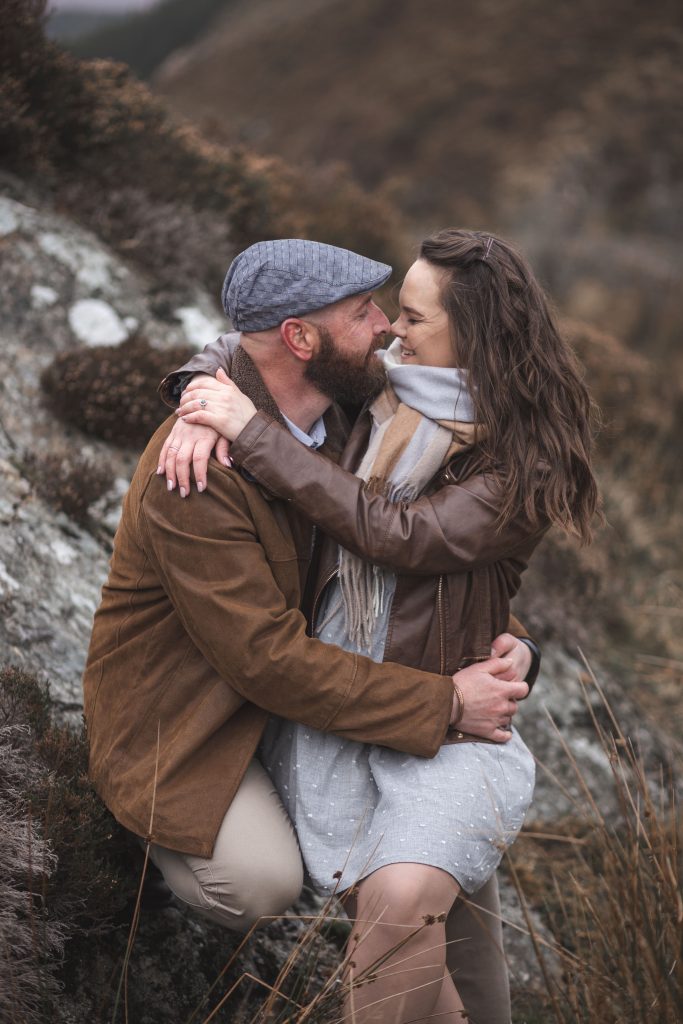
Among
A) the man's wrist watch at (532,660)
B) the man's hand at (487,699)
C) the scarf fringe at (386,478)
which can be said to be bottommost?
the man's wrist watch at (532,660)

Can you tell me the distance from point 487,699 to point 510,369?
38.4 inches

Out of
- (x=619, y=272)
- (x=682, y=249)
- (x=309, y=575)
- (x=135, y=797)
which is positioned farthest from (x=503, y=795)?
(x=682, y=249)

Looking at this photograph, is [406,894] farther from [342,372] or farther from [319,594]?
[342,372]

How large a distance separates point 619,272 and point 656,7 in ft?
41.2

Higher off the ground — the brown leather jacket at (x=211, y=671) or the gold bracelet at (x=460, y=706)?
the brown leather jacket at (x=211, y=671)

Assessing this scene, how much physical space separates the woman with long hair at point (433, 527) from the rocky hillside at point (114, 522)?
316 millimetres

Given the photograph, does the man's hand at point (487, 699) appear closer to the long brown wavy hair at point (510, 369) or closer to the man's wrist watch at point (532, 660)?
the man's wrist watch at point (532, 660)

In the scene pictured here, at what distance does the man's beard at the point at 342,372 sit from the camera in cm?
269

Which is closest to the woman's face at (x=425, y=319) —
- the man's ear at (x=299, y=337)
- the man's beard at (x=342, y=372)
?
the man's beard at (x=342, y=372)

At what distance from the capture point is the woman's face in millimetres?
2709

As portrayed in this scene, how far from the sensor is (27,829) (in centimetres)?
240

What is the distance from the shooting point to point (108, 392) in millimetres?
4398

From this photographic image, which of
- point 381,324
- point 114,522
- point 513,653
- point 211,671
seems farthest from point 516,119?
point 211,671

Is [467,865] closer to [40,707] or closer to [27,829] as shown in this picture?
[27,829]
